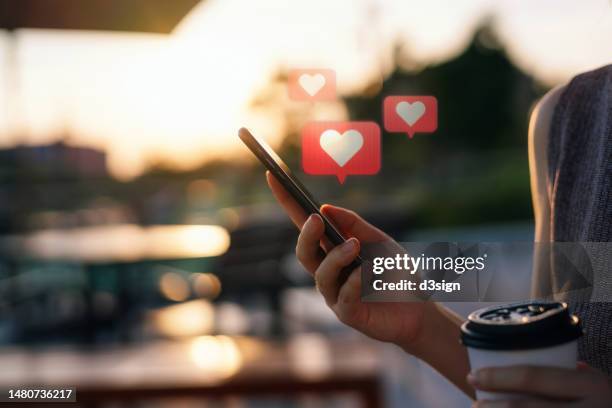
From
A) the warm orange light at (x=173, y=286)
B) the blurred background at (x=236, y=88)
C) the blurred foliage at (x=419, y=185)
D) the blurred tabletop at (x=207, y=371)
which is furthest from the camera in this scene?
the warm orange light at (x=173, y=286)

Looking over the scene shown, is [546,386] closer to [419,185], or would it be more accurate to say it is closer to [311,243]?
[311,243]

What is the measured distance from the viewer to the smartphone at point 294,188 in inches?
22.7

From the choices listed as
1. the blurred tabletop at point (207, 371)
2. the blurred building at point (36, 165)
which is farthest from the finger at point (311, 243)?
the blurred building at point (36, 165)

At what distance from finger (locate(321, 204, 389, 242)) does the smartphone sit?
2 centimetres

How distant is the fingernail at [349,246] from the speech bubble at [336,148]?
0.14m

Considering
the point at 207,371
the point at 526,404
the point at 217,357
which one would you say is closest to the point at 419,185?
the point at 217,357

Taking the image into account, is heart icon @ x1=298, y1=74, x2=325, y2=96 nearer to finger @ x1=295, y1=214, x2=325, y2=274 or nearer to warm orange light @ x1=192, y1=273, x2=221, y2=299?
finger @ x1=295, y1=214, x2=325, y2=274

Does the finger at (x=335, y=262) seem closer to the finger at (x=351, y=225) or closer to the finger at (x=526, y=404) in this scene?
the finger at (x=351, y=225)

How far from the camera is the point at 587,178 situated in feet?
2.06

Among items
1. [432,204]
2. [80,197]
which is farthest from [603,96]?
[432,204]

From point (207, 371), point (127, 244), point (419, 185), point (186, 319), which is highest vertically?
point (207, 371)

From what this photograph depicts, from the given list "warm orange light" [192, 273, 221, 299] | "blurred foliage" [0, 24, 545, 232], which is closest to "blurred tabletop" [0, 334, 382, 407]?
"blurred foliage" [0, 24, 545, 232]

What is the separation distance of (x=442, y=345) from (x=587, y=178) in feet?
0.71

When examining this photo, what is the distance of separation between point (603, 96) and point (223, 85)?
1.44ft
